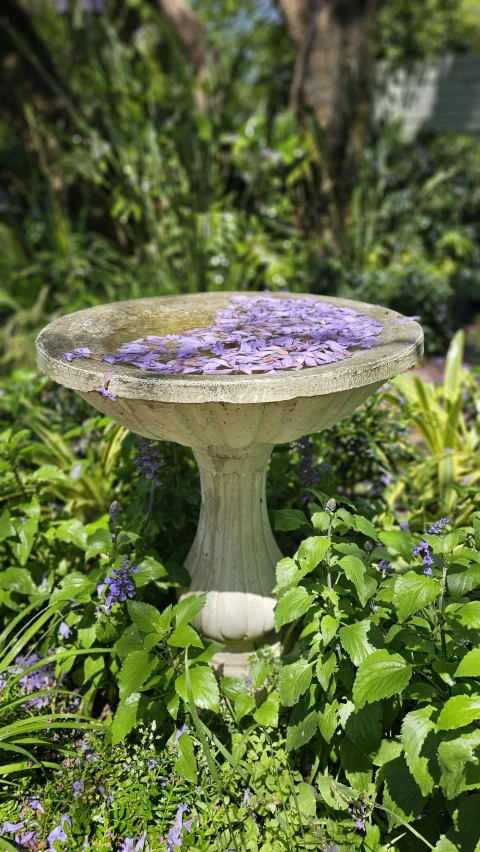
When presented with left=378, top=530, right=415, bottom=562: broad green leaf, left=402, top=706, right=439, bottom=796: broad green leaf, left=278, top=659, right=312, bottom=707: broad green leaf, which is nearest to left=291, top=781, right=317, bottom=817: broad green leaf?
left=278, top=659, right=312, bottom=707: broad green leaf

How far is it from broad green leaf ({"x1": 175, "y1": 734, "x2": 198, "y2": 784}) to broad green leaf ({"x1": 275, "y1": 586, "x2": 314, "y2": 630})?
33cm

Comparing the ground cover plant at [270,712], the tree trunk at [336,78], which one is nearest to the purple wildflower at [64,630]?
the ground cover plant at [270,712]

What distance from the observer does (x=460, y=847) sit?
120 centimetres

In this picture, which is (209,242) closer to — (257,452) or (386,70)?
(257,452)

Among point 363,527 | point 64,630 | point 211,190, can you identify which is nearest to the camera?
point 363,527

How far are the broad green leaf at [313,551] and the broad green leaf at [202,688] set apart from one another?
0.33 meters

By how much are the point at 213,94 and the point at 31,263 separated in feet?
5.73

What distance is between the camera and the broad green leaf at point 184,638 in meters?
1.46

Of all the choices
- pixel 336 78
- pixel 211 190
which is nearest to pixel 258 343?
pixel 211 190

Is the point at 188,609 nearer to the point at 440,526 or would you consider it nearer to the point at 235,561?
the point at 235,561

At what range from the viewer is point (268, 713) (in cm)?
162

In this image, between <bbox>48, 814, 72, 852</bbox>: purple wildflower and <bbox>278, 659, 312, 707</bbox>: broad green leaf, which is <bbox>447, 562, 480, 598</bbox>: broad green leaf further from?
<bbox>48, 814, 72, 852</bbox>: purple wildflower

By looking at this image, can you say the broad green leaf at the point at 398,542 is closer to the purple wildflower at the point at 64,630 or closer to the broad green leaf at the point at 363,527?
the broad green leaf at the point at 363,527

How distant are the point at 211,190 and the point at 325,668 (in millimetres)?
2789
